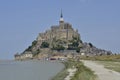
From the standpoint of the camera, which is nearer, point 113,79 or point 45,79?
point 113,79

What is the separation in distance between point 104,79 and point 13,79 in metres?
16.7

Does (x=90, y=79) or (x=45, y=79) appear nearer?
(x=90, y=79)

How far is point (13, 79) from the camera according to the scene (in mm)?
45656

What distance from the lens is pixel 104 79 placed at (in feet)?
103

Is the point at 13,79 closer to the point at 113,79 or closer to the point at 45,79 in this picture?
the point at 45,79

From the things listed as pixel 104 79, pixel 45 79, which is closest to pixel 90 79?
pixel 104 79

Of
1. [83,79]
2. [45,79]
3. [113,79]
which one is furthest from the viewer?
[45,79]

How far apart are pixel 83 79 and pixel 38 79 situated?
16.0 metres

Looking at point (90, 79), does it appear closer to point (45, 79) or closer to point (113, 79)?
point (113, 79)

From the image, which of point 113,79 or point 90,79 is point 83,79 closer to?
point 90,79

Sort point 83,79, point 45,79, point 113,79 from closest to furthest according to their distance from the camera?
point 83,79 < point 113,79 < point 45,79

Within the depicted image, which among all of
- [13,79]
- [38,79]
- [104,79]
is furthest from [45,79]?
[104,79]

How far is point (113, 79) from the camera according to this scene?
31.3 m

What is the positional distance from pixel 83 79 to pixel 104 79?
3.26m
